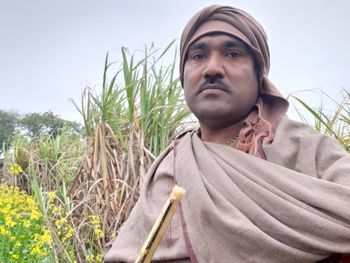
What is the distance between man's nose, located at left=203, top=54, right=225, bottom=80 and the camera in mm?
1561

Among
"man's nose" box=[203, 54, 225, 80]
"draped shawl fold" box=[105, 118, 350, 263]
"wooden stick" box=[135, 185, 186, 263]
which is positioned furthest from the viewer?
"man's nose" box=[203, 54, 225, 80]

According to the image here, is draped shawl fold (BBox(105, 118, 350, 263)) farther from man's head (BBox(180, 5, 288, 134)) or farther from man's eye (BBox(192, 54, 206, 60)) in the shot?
man's eye (BBox(192, 54, 206, 60))

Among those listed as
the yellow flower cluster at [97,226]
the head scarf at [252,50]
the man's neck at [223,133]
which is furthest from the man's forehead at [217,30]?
the yellow flower cluster at [97,226]

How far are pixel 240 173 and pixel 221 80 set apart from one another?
0.32 metres

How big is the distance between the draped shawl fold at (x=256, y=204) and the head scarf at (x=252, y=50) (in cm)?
6

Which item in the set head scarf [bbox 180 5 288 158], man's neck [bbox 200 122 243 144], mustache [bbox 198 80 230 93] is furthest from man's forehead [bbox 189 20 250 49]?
man's neck [bbox 200 122 243 144]

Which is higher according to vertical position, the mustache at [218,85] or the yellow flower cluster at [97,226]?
the mustache at [218,85]

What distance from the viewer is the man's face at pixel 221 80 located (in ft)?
5.18

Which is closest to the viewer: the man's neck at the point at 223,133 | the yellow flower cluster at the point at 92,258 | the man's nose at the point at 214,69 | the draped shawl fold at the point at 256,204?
the draped shawl fold at the point at 256,204

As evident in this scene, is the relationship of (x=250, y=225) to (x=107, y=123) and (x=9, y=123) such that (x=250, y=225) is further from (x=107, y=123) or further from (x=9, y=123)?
(x=9, y=123)

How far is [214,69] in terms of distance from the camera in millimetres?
1559

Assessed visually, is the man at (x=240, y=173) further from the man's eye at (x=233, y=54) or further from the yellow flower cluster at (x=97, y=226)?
the yellow flower cluster at (x=97, y=226)

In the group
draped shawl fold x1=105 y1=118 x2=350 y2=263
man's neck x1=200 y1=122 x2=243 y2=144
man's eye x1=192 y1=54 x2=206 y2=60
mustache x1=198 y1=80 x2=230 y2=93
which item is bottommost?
draped shawl fold x1=105 y1=118 x2=350 y2=263

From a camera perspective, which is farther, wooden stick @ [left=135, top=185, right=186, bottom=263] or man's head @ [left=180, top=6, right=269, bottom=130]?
man's head @ [left=180, top=6, right=269, bottom=130]
